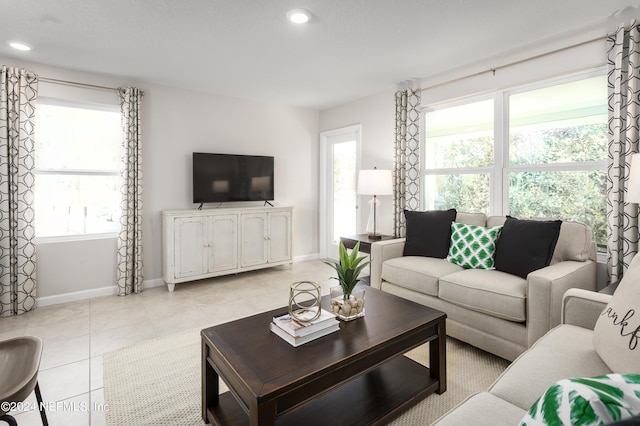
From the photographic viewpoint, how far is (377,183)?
3.83m

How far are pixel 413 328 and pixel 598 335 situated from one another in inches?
29.2

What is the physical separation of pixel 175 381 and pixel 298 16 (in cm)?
255

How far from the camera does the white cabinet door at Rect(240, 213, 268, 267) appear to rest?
4.31 meters

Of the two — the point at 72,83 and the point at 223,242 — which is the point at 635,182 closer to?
the point at 223,242

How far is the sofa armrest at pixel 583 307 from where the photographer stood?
1.60 metres

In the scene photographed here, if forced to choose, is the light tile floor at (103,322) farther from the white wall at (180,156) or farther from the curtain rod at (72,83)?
the curtain rod at (72,83)

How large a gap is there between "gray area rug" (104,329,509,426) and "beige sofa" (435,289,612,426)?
0.63m

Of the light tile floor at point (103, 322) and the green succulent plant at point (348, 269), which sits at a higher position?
the green succulent plant at point (348, 269)

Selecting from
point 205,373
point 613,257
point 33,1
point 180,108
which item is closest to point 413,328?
point 205,373

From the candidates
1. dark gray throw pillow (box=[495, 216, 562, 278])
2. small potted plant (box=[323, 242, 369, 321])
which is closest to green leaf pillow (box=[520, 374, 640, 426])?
small potted plant (box=[323, 242, 369, 321])

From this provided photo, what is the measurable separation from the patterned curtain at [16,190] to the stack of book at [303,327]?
2.99 metres

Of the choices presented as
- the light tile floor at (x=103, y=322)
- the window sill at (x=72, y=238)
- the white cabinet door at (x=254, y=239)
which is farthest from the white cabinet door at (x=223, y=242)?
the window sill at (x=72, y=238)

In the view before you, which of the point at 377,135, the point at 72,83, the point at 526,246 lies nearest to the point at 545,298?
the point at 526,246

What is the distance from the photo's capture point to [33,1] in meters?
2.17
